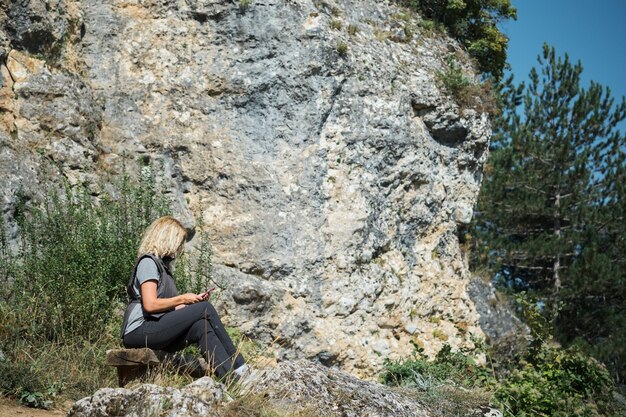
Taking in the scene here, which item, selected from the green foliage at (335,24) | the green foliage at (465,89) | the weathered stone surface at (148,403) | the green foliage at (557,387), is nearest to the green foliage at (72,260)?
the weathered stone surface at (148,403)

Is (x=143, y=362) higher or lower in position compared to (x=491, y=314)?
higher

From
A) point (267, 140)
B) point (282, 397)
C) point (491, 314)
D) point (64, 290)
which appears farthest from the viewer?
point (491, 314)

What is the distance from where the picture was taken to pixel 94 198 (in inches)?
376

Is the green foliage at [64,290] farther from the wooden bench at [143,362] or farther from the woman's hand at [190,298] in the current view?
the woman's hand at [190,298]

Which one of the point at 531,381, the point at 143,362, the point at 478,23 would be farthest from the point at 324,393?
the point at 478,23

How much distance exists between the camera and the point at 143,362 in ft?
20.9

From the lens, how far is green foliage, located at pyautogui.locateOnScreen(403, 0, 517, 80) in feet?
44.2

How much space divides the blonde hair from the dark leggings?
0.51 metres

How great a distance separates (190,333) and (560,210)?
1890 centimetres

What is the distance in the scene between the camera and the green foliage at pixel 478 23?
13469mm

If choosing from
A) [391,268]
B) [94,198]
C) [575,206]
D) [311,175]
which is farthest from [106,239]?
[575,206]

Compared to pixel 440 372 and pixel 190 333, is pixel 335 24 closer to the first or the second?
pixel 440 372

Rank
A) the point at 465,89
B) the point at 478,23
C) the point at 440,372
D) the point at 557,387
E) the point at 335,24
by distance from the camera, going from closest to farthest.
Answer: the point at 557,387
the point at 440,372
the point at 335,24
the point at 465,89
the point at 478,23

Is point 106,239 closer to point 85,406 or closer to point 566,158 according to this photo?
point 85,406
